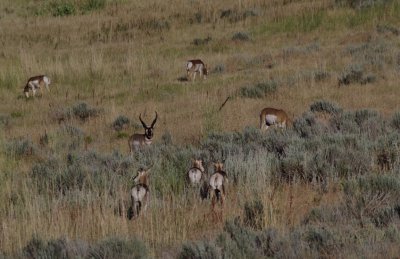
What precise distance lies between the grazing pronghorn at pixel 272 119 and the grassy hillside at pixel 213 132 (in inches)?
13.7

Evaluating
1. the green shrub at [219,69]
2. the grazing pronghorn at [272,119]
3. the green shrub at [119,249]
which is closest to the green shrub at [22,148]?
the grazing pronghorn at [272,119]

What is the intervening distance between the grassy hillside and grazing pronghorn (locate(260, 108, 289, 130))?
348mm

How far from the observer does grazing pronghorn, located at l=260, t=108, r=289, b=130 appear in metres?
12.3

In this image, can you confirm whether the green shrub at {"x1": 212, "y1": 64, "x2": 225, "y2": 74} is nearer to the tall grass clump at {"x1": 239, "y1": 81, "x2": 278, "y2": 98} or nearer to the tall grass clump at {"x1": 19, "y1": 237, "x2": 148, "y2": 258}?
the tall grass clump at {"x1": 239, "y1": 81, "x2": 278, "y2": 98}

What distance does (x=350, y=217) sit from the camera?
21.8ft

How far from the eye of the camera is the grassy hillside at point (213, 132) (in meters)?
6.48

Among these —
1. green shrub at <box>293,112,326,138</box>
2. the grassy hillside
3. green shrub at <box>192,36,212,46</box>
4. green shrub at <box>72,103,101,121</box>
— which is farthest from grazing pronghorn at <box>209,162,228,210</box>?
green shrub at <box>192,36,212,46</box>

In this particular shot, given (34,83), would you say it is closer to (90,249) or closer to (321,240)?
(90,249)

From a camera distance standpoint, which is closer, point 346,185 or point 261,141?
point 346,185

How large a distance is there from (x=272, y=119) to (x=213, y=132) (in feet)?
4.62

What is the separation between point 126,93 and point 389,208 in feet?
40.4

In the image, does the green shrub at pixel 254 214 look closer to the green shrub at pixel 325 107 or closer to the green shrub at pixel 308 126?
the green shrub at pixel 308 126

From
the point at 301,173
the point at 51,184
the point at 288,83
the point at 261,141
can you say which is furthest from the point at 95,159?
the point at 288,83

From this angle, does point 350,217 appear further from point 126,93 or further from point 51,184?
point 126,93
